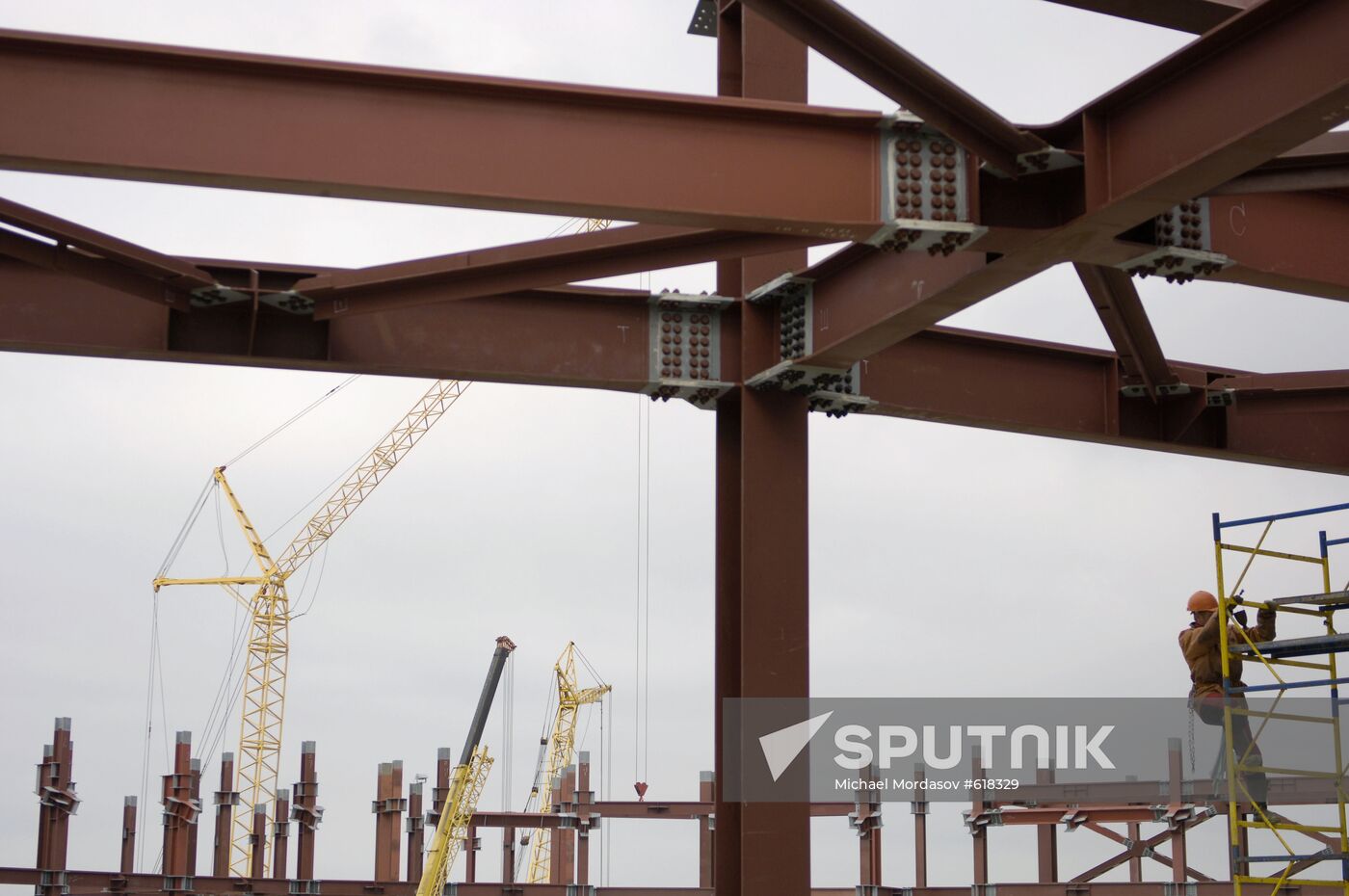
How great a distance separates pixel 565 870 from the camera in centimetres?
4406

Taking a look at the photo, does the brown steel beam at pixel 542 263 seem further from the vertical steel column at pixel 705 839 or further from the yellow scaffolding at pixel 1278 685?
the vertical steel column at pixel 705 839

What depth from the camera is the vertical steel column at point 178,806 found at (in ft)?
145

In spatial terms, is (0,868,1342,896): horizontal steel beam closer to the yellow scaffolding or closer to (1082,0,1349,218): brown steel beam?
the yellow scaffolding

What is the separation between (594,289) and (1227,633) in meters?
5.77

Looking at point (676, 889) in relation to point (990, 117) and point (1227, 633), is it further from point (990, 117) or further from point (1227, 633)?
point (990, 117)

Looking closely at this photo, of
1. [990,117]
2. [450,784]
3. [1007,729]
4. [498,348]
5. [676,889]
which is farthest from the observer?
[450,784]

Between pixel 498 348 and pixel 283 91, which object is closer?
pixel 283 91

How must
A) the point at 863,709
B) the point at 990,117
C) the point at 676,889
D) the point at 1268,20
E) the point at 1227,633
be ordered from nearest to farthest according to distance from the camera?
the point at 1268,20 → the point at 990,117 → the point at 1227,633 → the point at 863,709 → the point at 676,889

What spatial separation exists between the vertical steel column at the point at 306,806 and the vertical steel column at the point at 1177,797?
77.6 ft

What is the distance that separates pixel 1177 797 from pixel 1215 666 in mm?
17269

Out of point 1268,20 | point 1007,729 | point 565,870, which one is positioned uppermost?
point 1268,20

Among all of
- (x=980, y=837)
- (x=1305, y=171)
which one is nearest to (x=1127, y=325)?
(x=1305, y=171)

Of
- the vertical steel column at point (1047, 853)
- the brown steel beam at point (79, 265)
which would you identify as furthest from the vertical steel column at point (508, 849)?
the brown steel beam at point (79, 265)

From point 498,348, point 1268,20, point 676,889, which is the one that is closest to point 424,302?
point 498,348
